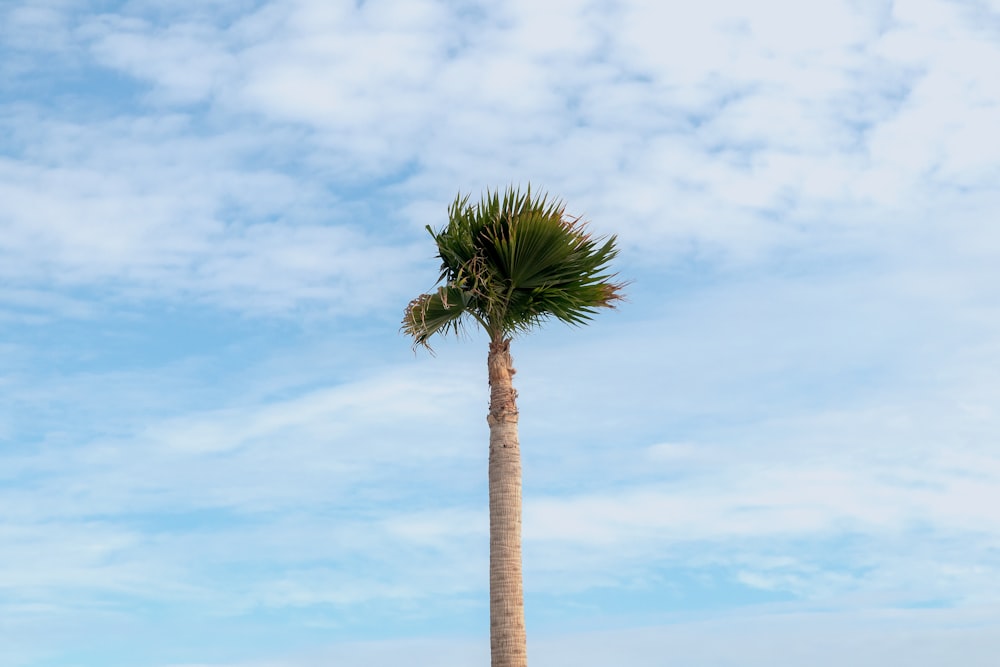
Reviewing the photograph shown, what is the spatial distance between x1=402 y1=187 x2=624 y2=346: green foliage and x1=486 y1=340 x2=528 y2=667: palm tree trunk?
0.99 meters

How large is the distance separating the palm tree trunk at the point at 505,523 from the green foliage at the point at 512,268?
99 centimetres

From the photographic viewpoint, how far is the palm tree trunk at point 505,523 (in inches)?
795

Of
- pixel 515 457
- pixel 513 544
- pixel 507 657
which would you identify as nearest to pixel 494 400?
pixel 515 457

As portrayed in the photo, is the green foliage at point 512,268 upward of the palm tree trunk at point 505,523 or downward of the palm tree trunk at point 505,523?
upward

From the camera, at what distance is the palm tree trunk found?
2019cm

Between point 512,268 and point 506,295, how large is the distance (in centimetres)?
61

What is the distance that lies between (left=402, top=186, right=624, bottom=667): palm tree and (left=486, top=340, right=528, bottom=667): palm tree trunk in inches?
0.7

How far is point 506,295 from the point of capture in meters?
22.0

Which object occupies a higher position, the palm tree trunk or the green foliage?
the green foliage

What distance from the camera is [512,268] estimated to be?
71.1ft

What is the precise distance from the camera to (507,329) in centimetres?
2225

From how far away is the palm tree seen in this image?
20.7 meters

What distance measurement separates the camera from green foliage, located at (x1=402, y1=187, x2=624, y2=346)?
21.6m

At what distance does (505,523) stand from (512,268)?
4.47 m
